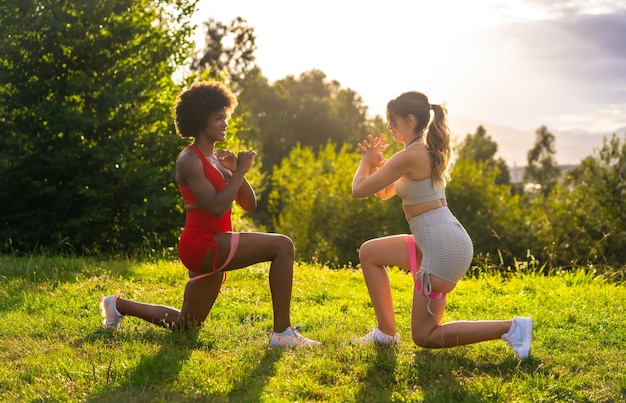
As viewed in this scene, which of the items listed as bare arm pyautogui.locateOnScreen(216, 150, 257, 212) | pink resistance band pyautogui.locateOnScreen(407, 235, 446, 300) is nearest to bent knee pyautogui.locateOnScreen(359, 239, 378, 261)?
pink resistance band pyautogui.locateOnScreen(407, 235, 446, 300)

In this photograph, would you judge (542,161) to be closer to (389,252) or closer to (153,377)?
(389,252)

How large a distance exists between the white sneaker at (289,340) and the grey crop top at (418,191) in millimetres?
1298

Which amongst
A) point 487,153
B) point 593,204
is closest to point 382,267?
point 593,204

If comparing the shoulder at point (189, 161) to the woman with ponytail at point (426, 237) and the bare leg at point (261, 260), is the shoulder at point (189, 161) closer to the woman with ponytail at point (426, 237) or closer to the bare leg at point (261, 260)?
the bare leg at point (261, 260)

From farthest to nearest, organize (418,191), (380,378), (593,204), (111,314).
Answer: (593,204)
(111,314)
(418,191)
(380,378)

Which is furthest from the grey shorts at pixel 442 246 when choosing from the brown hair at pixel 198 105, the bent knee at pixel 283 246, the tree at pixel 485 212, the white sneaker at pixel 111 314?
the tree at pixel 485 212

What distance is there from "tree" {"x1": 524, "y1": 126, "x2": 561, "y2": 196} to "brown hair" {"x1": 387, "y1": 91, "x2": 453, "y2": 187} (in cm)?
9233

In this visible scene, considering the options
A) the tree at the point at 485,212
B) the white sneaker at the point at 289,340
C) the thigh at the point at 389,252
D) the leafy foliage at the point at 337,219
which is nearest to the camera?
the white sneaker at the point at 289,340

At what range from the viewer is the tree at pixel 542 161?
101 m

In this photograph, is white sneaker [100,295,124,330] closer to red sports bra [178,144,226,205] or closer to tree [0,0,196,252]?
red sports bra [178,144,226,205]

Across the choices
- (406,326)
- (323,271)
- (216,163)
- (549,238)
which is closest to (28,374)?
(216,163)

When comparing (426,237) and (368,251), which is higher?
(426,237)

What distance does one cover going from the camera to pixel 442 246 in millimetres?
5082

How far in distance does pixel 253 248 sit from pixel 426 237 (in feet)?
4.21
